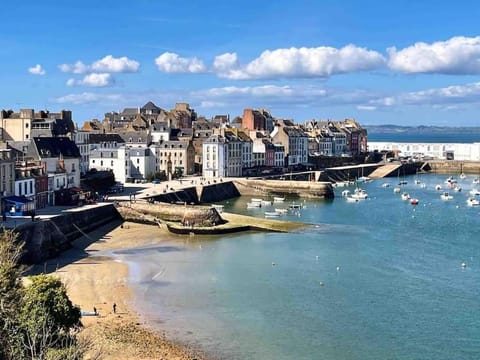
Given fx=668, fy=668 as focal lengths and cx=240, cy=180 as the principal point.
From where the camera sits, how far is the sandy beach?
2530 centimetres

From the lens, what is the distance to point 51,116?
81.8 meters

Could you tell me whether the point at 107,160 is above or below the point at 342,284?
above

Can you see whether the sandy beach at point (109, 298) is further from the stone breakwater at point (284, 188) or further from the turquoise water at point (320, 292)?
the stone breakwater at point (284, 188)

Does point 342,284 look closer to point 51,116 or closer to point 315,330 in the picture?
point 315,330

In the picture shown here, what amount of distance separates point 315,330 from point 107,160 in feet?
181

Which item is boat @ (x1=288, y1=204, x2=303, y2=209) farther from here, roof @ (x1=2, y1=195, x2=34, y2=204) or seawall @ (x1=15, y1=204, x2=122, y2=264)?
roof @ (x1=2, y1=195, x2=34, y2=204)

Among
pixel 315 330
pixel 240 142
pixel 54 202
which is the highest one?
pixel 240 142

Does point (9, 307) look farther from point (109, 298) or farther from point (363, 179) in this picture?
point (363, 179)

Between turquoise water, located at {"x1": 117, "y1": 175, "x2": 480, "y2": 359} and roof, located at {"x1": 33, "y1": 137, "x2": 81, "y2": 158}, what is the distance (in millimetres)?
17541

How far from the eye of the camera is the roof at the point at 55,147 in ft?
189

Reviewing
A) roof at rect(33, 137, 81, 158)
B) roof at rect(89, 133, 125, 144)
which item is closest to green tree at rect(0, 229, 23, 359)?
roof at rect(33, 137, 81, 158)

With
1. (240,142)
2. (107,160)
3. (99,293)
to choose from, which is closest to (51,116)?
(107,160)

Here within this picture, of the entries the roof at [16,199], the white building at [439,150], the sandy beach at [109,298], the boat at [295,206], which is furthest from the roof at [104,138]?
the white building at [439,150]

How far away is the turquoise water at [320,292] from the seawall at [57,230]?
179 inches
